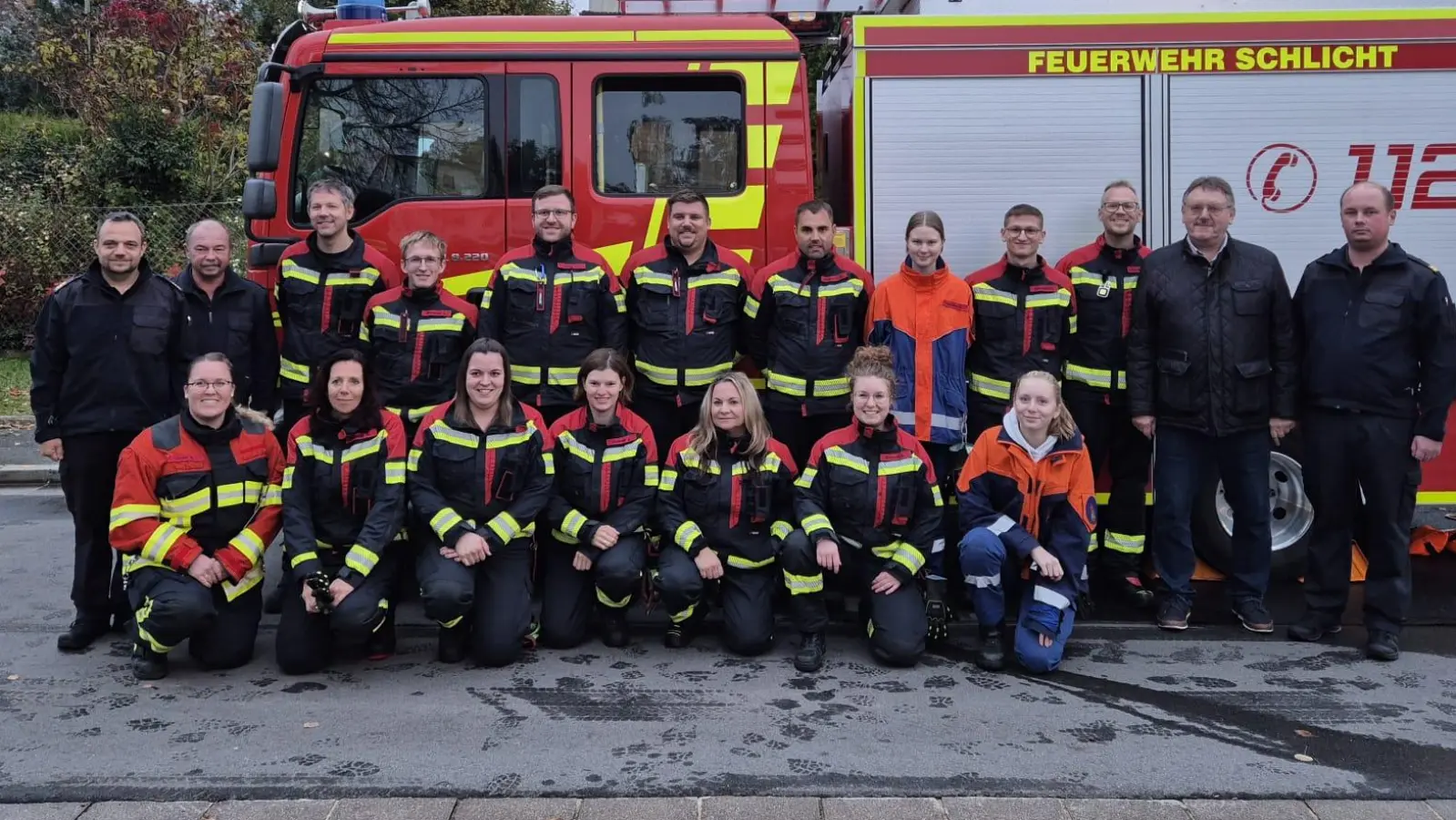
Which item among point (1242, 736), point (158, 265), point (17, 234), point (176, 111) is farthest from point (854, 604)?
point (176, 111)

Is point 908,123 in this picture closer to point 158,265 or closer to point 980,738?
point 980,738

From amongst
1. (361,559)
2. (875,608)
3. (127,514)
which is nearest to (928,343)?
(875,608)

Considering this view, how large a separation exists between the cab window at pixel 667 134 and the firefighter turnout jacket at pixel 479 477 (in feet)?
4.58

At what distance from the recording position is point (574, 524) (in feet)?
14.7

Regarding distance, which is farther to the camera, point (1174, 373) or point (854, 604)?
point (854, 604)

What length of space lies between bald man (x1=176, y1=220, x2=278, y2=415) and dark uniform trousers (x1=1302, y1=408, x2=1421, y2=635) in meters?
4.74

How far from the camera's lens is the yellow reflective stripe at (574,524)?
4473 mm

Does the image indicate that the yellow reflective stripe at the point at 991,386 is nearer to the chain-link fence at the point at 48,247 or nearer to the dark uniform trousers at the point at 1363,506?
the dark uniform trousers at the point at 1363,506

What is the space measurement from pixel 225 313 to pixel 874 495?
3085 mm

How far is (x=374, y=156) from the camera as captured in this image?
16.8ft

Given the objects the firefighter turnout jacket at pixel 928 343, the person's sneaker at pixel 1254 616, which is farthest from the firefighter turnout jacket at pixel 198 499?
the person's sneaker at pixel 1254 616

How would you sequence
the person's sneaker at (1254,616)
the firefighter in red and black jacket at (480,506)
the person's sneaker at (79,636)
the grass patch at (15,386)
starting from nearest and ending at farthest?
1. the firefighter in red and black jacket at (480,506)
2. the person's sneaker at (79,636)
3. the person's sneaker at (1254,616)
4. the grass patch at (15,386)

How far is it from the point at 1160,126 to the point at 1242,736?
2.96 m

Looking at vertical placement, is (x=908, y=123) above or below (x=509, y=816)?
above
